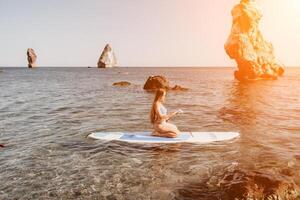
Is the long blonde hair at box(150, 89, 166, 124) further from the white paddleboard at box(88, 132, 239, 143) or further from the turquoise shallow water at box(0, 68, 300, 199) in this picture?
the turquoise shallow water at box(0, 68, 300, 199)

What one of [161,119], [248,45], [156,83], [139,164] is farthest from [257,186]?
[248,45]

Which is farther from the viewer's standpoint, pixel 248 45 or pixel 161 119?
pixel 248 45

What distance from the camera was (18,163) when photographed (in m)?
11.4

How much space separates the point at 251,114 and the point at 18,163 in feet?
59.4

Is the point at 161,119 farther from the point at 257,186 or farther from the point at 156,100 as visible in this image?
the point at 257,186

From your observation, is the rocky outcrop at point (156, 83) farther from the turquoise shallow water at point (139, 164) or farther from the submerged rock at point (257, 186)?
the submerged rock at point (257, 186)

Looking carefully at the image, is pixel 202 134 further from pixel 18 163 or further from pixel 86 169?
pixel 18 163

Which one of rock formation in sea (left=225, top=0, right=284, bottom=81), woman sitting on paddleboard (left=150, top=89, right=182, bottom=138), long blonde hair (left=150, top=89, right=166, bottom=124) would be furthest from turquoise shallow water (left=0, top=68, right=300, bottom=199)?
rock formation in sea (left=225, top=0, right=284, bottom=81)

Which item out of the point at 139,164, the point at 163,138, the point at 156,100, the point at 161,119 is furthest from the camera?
the point at 163,138

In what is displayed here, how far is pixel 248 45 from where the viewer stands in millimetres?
66188

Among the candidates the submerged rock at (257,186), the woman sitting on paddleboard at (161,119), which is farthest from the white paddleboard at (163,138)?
the submerged rock at (257,186)

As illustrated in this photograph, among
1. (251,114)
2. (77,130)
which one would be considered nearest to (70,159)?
(77,130)

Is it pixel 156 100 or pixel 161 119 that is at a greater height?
pixel 156 100

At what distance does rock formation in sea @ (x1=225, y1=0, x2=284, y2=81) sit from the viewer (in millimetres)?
65500
